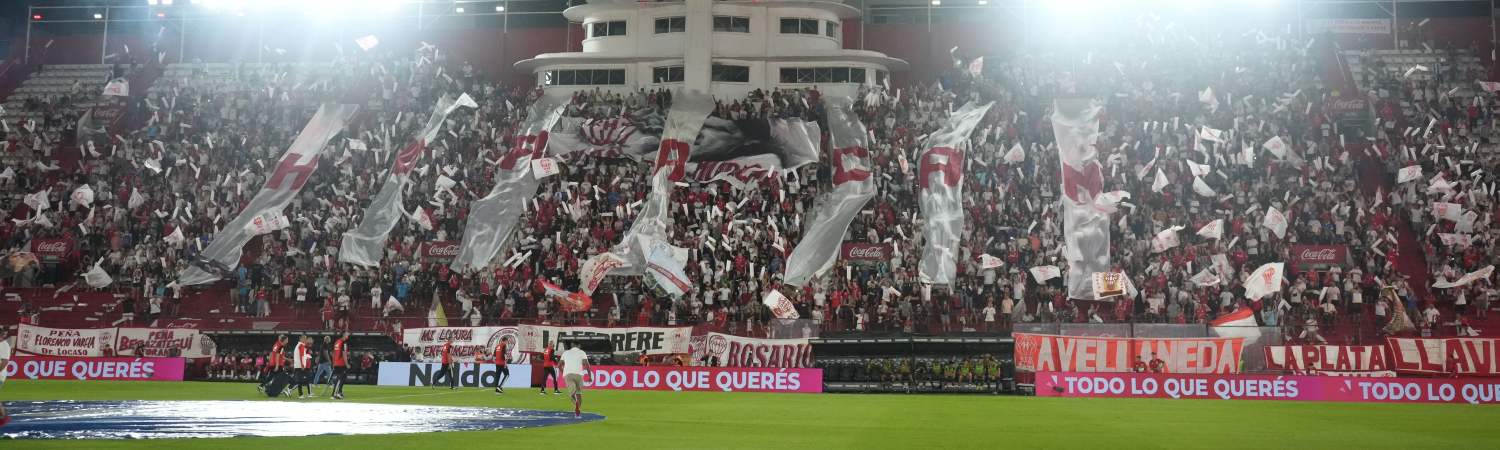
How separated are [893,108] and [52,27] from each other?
50.4m

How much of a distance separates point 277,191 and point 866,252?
25.9m

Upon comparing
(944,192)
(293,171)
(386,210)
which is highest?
(293,171)

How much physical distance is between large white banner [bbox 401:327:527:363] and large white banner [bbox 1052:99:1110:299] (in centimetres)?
1949

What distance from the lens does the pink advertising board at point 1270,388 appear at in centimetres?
3753

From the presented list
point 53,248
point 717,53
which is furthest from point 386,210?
point 717,53

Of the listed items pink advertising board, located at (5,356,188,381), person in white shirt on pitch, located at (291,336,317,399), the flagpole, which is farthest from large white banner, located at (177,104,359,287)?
person in white shirt on pitch, located at (291,336,317,399)

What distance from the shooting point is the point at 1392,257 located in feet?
162

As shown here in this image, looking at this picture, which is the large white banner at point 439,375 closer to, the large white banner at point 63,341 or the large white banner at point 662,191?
the large white banner at point 662,191

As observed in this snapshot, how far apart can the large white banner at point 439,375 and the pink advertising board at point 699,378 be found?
2516 mm

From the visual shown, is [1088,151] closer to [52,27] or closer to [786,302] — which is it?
[786,302]

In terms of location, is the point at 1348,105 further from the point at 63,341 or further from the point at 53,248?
the point at 53,248

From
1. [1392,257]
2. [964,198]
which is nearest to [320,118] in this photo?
[964,198]

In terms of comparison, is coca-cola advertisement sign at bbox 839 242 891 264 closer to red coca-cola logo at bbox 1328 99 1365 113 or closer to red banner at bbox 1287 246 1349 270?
red banner at bbox 1287 246 1349 270

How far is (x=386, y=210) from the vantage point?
56219mm
